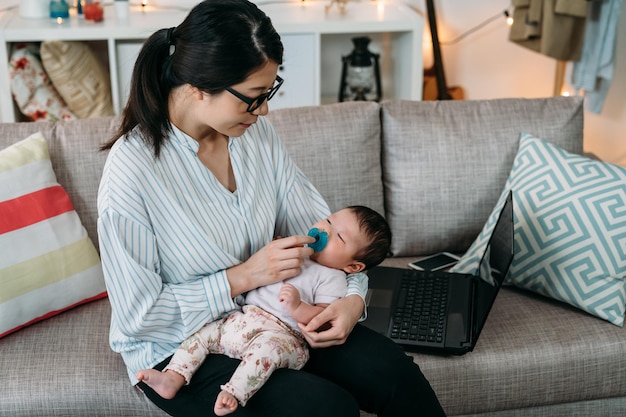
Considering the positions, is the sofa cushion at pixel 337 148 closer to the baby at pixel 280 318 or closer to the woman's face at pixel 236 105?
the baby at pixel 280 318

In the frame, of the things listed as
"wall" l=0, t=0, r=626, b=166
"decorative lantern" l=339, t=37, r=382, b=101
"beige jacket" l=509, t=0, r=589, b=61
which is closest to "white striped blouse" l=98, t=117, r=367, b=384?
"decorative lantern" l=339, t=37, r=382, b=101

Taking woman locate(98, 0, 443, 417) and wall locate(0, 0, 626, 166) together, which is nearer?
woman locate(98, 0, 443, 417)

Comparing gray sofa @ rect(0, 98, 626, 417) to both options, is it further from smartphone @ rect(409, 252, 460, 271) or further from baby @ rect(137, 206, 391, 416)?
baby @ rect(137, 206, 391, 416)

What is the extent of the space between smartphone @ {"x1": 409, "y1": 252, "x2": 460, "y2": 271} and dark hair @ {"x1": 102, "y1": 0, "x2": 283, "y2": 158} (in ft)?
2.73

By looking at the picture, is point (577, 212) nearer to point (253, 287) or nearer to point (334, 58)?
point (253, 287)

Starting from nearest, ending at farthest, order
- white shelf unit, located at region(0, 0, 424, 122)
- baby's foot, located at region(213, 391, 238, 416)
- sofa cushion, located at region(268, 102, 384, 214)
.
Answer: baby's foot, located at region(213, 391, 238, 416) → sofa cushion, located at region(268, 102, 384, 214) → white shelf unit, located at region(0, 0, 424, 122)

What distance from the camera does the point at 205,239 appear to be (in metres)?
1.53

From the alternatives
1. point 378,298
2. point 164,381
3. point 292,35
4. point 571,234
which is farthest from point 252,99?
point 292,35

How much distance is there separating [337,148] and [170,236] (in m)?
0.73

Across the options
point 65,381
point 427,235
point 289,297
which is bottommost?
point 65,381

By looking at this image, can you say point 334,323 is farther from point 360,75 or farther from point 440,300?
point 360,75

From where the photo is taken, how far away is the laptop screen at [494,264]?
1779 millimetres

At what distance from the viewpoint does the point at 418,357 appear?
5.74 feet

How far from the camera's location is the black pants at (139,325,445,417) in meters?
1.41
